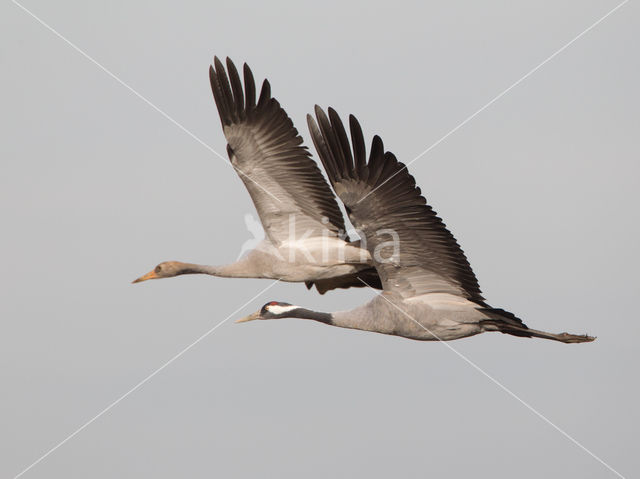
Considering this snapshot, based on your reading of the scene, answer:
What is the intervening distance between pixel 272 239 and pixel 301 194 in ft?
2.61

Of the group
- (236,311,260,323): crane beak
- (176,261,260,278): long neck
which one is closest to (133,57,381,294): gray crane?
(176,261,260,278): long neck

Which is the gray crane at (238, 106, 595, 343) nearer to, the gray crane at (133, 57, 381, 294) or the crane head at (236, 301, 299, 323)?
the crane head at (236, 301, 299, 323)

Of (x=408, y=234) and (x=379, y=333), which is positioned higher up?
(x=408, y=234)

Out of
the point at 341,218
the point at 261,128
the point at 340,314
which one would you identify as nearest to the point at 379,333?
the point at 340,314

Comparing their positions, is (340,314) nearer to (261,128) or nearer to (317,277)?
(317,277)

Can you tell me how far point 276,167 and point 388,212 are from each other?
2.55 metres

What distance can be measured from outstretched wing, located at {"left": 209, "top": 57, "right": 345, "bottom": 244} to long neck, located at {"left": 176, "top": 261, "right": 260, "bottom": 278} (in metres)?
0.88

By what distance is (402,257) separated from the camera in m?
17.6

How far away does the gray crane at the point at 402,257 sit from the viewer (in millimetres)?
17125

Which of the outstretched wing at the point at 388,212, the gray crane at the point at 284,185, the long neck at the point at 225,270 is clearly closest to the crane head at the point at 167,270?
the long neck at the point at 225,270

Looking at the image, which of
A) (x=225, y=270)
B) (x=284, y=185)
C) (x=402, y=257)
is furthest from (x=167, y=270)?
(x=402, y=257)

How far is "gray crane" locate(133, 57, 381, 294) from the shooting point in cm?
1916

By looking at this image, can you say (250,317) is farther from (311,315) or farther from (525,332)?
(525,332)

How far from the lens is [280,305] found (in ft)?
62.0
